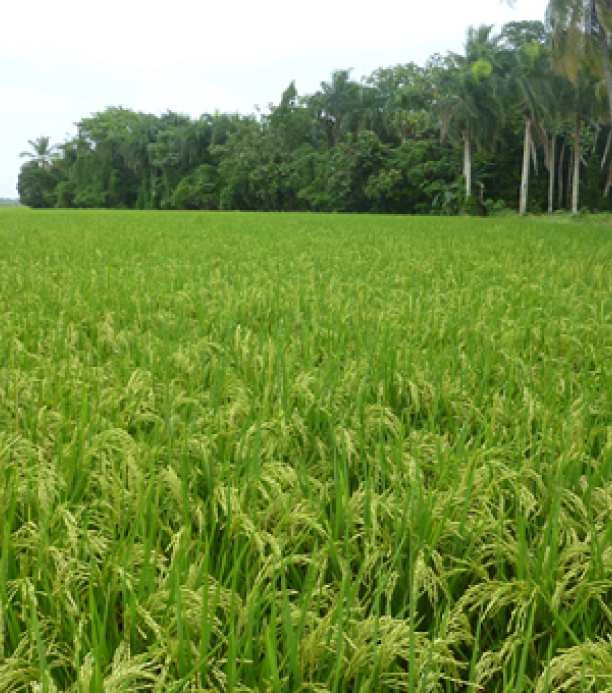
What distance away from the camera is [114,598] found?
3.38ft

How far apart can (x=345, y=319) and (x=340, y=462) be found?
1.85 m

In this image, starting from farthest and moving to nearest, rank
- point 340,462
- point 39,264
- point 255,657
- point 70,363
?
point 39,264 < point 70,363 < point 340,462 < point 255,657

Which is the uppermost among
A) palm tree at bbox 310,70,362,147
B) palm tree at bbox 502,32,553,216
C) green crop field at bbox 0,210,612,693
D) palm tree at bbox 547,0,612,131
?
palm tree at bbox 310,70,362,147

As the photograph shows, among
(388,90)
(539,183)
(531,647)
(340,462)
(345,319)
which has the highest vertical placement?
(388,90)

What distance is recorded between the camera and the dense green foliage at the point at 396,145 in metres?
27.3

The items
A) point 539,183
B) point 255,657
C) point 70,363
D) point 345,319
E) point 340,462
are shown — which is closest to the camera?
point 255,657

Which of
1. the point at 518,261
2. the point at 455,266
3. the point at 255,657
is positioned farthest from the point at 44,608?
the point at 518,261

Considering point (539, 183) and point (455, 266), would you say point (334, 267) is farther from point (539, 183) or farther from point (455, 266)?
point (539, 183)

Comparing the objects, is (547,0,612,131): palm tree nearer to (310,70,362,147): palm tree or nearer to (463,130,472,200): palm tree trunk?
(463,130,472,200): palm tree trunk

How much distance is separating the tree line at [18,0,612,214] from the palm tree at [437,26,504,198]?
64 mm

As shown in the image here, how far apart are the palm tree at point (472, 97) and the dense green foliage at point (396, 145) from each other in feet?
0.21

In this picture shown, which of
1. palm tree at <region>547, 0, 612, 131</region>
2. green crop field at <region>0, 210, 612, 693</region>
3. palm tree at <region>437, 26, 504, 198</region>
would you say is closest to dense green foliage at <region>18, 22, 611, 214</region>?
palm tree at <region>437, 26, 504, 198</region>

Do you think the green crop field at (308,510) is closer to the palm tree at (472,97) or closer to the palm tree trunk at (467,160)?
the palm tree at (472,97)

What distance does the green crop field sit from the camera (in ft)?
2.98
